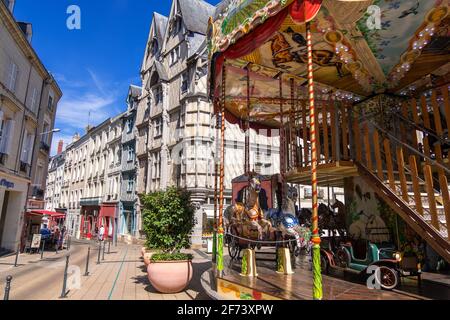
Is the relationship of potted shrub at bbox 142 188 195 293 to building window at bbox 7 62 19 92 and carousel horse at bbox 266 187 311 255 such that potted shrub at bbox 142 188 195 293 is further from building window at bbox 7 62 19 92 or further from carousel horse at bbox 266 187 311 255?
building window at bbox 7 62 19 92

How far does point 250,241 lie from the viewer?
7.88m

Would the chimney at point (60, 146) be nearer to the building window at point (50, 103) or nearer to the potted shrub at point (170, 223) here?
the building window at point (50, 103)

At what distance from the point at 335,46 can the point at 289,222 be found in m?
4.66

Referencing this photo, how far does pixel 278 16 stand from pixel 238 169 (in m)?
18.9

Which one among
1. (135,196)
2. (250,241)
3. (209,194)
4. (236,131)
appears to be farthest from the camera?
(135,196)

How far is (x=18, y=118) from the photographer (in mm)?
18578

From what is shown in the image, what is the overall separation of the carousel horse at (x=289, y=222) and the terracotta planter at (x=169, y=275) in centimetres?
283

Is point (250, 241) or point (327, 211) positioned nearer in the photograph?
point (250, 241)

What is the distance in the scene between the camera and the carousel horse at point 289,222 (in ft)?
24.2

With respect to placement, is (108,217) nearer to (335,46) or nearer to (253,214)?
(253,214)

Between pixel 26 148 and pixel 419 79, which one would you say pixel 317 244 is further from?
pixel 26 148

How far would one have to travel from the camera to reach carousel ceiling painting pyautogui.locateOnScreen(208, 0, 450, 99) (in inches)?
239

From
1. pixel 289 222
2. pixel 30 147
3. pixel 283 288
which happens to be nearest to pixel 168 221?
pixel 289 222

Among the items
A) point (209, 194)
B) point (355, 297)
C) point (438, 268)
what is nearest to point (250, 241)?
point (355, 297)
